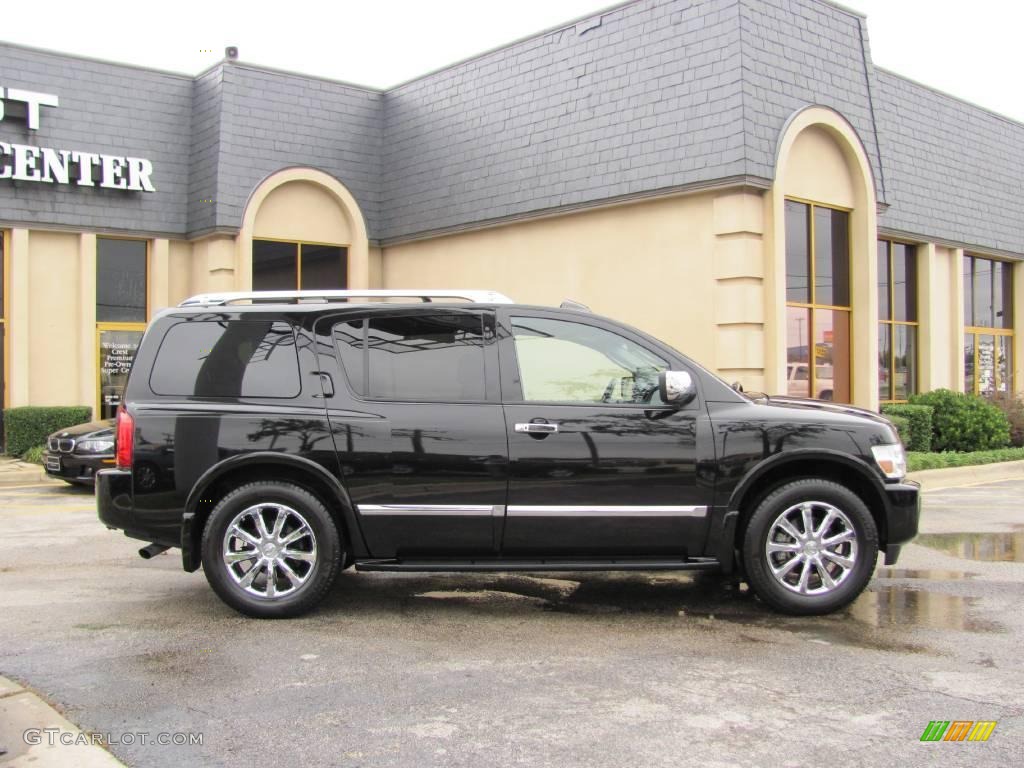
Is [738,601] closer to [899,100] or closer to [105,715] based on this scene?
[105,715]

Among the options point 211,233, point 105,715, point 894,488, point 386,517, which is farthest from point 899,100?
point 105,715

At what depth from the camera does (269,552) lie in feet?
20.5

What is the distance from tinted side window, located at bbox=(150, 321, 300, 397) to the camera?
6418 mm

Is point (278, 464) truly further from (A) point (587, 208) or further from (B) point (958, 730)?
(A) point (587, 208)

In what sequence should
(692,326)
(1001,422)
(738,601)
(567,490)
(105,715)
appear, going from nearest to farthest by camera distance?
(105,715), (567,490), (738,601), (692,326), (1001,422)

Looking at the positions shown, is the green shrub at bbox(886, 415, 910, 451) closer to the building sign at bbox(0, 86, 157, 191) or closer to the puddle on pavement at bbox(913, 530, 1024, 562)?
the puddle on pavement at bbox(913, 530, 1024, 562)

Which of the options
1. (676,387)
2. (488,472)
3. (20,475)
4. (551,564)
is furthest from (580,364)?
(20,475)

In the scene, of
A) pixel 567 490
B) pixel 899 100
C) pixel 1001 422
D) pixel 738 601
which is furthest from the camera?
pixel 899 100

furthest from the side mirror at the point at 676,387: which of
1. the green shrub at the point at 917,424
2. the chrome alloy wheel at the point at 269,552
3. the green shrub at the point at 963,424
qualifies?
the green shrub at the point at 963,424

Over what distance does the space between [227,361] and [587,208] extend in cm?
969

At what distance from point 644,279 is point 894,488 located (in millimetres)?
8729

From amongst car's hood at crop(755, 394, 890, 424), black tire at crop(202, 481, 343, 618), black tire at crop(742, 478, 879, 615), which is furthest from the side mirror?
black tire at crop(202, 481, 343, 618)

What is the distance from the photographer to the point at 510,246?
16.9 m

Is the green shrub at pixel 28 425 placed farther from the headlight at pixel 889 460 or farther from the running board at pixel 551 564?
the headlight at pixel 889 460
